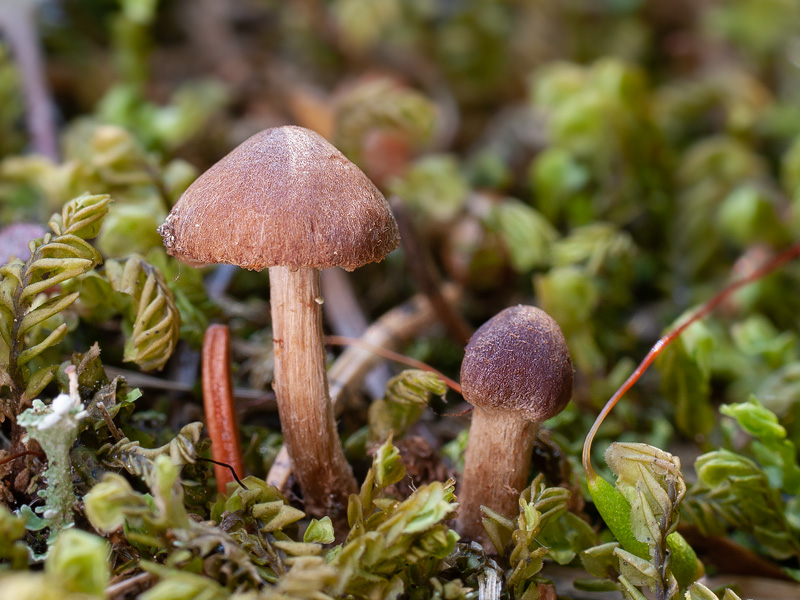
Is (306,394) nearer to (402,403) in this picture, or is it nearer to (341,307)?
(402,403)

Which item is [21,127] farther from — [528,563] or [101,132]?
[528,563]

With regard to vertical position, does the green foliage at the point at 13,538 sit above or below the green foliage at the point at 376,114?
below

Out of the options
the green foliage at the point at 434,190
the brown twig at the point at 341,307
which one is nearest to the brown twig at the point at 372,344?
the brown twig at the point at 341,307

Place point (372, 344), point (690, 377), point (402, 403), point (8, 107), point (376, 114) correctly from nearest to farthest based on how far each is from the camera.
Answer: point (402, 403), point (690, 377), point (372, 344), point (376, 114), point (8, 107)

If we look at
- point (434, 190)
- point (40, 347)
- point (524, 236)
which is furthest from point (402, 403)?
point (434, 190)

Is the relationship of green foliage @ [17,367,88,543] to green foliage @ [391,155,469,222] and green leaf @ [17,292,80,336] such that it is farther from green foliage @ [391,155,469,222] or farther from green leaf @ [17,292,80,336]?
green foliage @ [391,155,469,222]

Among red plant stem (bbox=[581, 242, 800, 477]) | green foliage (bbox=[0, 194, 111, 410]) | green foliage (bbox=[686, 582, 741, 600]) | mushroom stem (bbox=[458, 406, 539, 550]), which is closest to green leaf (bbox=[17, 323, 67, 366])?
green foliage (bbox=[0, 194, 111, 410])

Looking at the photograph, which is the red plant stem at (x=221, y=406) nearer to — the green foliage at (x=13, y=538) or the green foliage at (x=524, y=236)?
the green foliage at (x=13, y=538)

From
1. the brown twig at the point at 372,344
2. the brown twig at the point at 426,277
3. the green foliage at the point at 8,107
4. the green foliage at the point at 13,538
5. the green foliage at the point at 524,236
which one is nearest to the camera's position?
the green foliage at the point at 13,538
